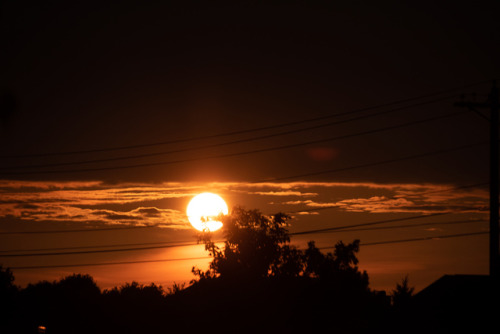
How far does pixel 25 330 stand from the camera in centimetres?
7100

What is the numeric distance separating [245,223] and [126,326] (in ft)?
36.7

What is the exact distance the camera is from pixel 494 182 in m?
28.5

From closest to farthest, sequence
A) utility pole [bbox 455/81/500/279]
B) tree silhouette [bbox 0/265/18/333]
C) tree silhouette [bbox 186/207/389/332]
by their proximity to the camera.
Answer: utility pole [bbox 455/81/500/279], tree silhouette [bbox 186/207/389/332], tree silhouette [bbox 0/265/18/333]

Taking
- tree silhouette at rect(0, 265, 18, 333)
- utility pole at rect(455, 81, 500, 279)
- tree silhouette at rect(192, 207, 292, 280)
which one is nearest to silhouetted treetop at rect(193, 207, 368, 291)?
tree silhouette at rect(192, 207, 292, 280)

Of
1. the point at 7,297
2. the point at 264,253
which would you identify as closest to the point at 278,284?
the point at 264,253

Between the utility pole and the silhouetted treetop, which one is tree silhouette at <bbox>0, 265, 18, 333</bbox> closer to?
the silhouetted treetop

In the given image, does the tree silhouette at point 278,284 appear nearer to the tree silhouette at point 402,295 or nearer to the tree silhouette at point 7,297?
the tree silhouette at point 402,295

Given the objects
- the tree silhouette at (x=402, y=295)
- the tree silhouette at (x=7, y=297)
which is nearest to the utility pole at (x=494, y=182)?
the tree silhouette at (x=402, y=295)

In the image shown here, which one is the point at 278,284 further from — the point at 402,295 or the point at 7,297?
the point at 7,297

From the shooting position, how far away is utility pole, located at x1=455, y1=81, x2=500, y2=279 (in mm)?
27552

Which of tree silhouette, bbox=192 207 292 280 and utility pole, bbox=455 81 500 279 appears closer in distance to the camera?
utility pole, bbox=455 81 500 279

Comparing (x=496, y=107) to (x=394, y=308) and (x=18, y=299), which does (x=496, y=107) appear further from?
(x=18, y=299)

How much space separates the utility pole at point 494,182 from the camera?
27.6 metres

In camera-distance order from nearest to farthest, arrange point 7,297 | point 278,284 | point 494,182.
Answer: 1. point 494,182
2. point 278,284
3. point 7,297
